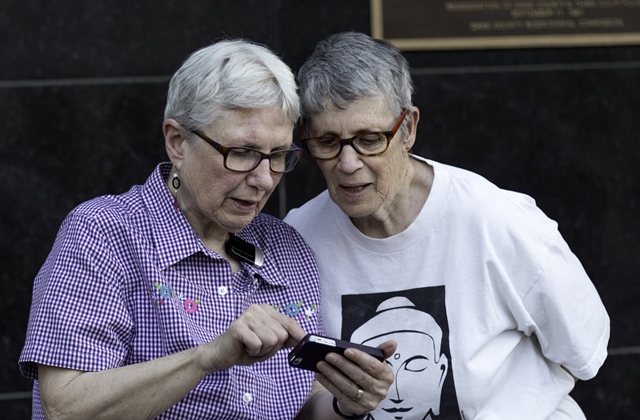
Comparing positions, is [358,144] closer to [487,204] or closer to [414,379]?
[487,204]

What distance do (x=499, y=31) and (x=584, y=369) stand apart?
2092mm

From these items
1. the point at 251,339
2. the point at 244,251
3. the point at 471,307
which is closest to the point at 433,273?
the point at 471,307

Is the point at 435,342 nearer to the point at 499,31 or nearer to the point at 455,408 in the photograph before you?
the point at 455,408

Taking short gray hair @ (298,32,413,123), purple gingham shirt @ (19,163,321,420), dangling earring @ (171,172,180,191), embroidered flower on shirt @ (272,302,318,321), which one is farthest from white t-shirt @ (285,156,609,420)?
dangling earring @ (171,172,180,191)

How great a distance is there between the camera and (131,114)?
4.68 m

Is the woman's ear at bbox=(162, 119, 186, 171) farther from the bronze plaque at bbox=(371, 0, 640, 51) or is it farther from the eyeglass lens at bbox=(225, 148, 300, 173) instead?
the bronze plaque at bbox=(371, 0, 640, 51)

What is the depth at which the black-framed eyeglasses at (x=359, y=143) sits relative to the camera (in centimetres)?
320

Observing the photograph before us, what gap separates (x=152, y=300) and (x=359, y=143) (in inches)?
34.7

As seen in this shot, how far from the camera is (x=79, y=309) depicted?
9.16 feet

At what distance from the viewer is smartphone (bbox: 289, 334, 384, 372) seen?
2.73 meters

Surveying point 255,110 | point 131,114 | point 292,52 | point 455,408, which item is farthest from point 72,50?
point 455,408

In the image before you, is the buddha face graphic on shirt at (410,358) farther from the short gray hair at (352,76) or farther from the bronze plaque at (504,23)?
the bronze plaque at (504,23)

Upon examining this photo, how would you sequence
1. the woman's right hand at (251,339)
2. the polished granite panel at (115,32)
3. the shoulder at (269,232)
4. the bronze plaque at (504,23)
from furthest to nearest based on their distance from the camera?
the bronze plaque at (504,23)
the polished granite panel at (115,32)
the shoulder at (269,232)
the woman's right hand at (251,339)

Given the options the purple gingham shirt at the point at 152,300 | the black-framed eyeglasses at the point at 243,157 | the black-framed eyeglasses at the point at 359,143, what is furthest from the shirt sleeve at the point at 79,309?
the black-framed eyeglasses at the point at 359,143
